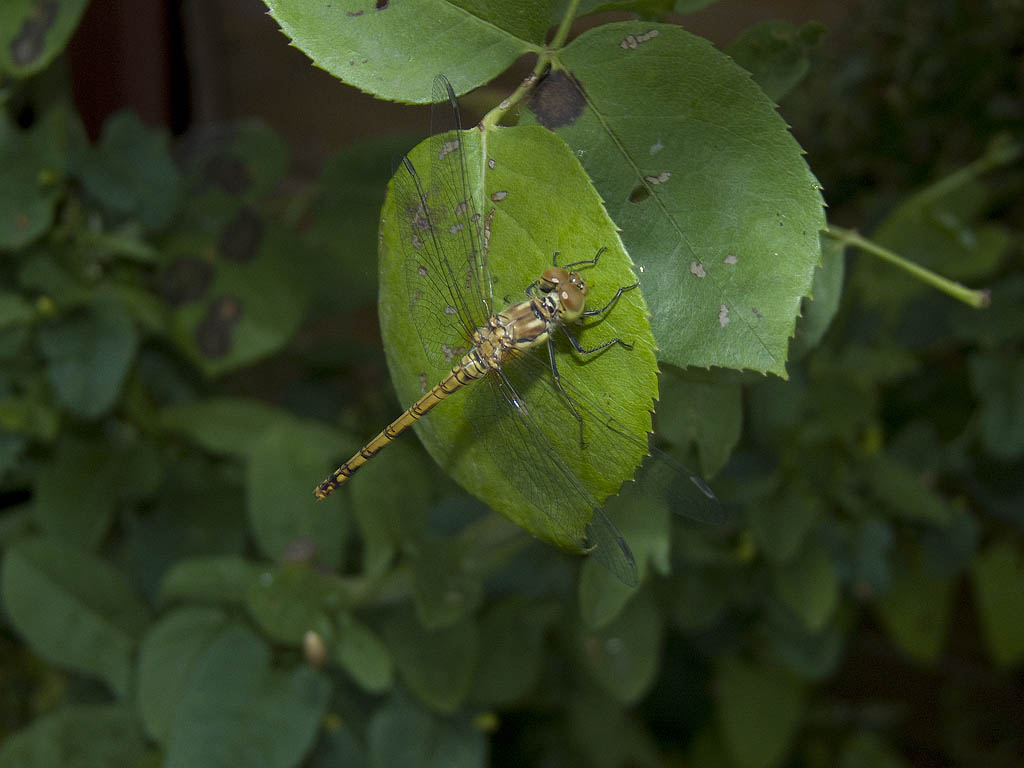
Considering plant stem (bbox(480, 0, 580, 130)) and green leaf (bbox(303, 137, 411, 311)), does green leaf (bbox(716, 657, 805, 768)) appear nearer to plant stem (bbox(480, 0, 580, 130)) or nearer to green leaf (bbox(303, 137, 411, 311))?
green leaf (bbox(303, 137, 411, 311))

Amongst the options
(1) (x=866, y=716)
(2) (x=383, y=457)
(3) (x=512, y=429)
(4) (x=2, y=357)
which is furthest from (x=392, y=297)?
(1) (x=866, y=716)

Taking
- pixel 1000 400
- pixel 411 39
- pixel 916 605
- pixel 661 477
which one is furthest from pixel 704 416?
pixel 916 605

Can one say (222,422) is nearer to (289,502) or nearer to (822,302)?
(289,502)

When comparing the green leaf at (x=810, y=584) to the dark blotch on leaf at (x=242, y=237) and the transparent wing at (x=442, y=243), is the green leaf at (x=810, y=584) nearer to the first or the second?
the transparent wing at (x=442, y=243)

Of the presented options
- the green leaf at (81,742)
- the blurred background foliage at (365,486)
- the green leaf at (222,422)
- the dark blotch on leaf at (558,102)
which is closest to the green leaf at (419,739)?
the blurred background foliage at (365,486)

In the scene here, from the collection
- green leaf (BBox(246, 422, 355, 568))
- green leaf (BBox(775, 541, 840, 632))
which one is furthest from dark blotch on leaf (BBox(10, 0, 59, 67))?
green leaf (BBox(775, 541, 840, 632))

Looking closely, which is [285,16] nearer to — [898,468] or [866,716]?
[898,468]
